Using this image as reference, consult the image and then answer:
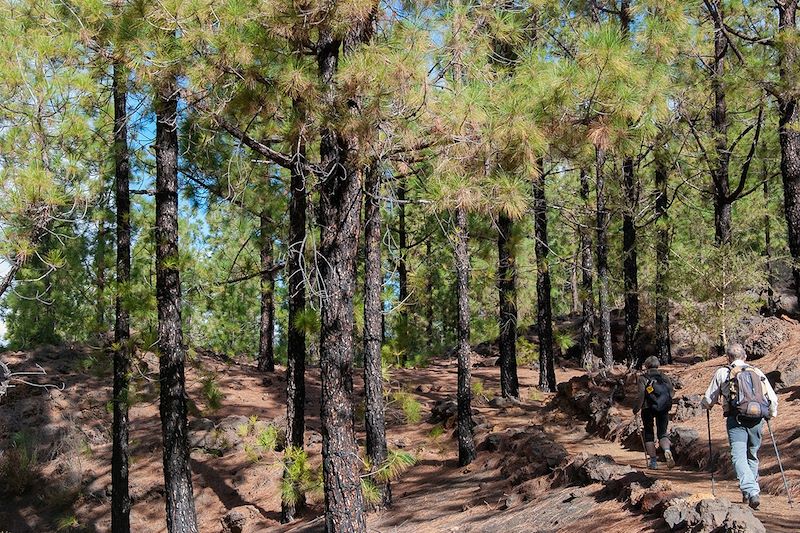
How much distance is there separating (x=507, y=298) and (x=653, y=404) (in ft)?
17.8

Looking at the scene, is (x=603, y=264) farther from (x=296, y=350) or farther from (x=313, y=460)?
(x=296, y=350)

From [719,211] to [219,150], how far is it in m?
11.1

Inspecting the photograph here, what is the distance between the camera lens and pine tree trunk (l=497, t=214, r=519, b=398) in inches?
491

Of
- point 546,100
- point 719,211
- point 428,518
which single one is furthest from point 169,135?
point 719,211

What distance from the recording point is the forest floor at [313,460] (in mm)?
7238

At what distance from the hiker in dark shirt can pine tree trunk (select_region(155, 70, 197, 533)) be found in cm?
584

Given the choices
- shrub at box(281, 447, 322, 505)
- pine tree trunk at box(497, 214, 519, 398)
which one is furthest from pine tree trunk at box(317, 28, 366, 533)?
pine tree trunk at box(497, 214, 519, 398)

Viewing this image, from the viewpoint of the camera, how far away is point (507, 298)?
1356 centimetres

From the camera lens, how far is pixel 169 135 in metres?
8.45

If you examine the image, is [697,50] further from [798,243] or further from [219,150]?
[219,150]

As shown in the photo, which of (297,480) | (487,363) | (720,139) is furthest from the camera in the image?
(487,363)

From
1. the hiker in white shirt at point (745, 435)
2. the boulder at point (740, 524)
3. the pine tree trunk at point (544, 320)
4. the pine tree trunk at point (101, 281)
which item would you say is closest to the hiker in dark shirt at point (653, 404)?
the hiker in white shirt at point (745, 435)

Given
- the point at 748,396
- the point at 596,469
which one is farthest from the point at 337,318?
the point at 748,396

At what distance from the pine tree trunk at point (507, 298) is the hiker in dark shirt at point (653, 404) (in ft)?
12.6
